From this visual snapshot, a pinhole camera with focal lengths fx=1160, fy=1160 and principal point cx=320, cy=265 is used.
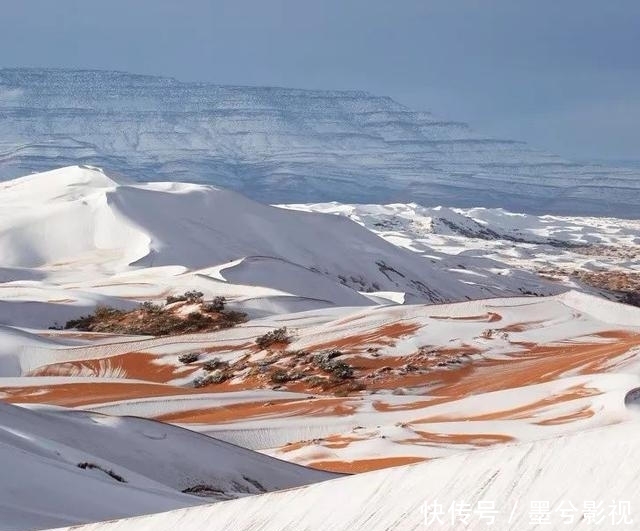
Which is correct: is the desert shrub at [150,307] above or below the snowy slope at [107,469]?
below

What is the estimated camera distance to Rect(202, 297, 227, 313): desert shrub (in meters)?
32.3

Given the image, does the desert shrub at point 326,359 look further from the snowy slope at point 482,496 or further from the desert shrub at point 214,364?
the snowy slope at point 482,496

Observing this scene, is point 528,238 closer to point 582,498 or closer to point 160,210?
point 160,210

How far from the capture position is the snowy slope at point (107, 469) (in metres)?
8.59

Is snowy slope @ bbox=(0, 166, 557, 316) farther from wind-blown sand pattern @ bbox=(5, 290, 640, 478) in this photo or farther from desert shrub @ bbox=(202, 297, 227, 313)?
wind-blown sand pattern @ bbox=(5, 290, 640, 478)

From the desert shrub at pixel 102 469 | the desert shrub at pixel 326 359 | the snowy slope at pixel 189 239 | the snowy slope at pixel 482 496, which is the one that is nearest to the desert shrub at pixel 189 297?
the desert shrub at pixel 326 359

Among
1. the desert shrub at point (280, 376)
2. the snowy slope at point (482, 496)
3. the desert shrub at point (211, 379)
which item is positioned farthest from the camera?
the desert shrub at point (211, 379)

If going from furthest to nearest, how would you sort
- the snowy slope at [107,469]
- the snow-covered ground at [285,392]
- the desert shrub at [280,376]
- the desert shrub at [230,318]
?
the desert shrub at [230,318], the desert shrub at [280,376], the snowy slope at [107,469], the snow-covered ground at [285,392]

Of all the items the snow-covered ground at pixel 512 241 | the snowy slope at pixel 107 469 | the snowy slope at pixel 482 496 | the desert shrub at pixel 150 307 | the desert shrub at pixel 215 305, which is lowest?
the snow-covered ground at pixel 512 241

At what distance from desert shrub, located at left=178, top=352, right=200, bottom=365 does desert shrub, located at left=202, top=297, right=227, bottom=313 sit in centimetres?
654

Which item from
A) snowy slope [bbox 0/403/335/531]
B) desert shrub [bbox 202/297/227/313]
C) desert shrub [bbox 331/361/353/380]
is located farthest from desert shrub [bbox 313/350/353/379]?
snowy slope [bbox 0/403/335/531]

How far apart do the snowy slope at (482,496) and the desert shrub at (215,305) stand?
25.5 m

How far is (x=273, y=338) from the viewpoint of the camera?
25969mm

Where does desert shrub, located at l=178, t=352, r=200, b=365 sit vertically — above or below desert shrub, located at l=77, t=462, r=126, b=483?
below
